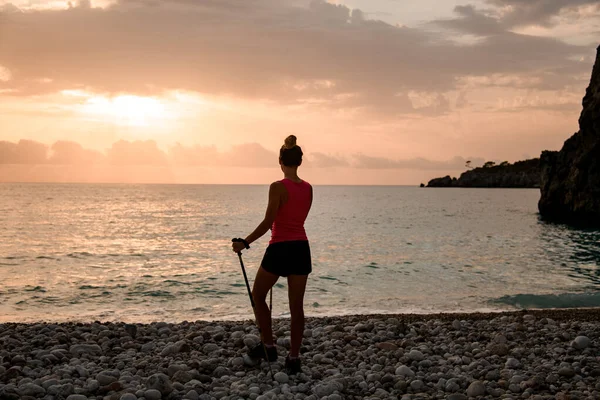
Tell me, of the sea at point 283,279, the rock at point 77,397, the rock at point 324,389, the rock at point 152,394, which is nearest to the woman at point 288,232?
the rock at point 324,389

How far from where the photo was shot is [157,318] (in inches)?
578

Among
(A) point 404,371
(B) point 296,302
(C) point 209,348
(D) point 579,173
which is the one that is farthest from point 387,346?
(D) point 579,173

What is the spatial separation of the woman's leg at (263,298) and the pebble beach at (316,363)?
55cm

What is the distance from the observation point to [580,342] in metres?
9.12

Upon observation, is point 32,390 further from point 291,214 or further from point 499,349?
point 499,349

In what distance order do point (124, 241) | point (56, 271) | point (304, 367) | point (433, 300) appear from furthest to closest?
point (124, 241), point (56, 271), point (433, 300), point (304, 367)

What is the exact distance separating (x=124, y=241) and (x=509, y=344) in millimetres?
33690

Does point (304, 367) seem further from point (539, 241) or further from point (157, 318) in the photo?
point (539, 241)

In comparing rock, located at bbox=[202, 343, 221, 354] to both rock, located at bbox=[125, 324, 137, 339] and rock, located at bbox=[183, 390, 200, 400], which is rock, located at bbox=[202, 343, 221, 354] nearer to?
rock, located at bbox=[125, 324, 137, 339]

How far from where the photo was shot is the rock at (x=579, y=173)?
5678cm

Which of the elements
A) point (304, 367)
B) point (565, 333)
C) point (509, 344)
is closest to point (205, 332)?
point (304, 367)

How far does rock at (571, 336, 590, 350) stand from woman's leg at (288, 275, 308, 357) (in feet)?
16.3

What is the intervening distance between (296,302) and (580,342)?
5.29m

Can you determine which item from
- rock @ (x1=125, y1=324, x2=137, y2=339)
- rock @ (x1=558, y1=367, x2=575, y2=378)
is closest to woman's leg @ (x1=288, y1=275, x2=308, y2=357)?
rock @ (x1=125, y1=324, x2=137, y2=339)
